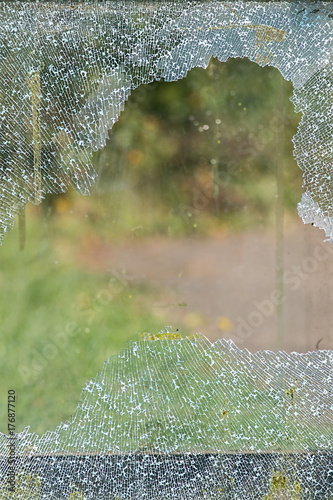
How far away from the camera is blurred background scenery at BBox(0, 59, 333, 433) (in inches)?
52.4

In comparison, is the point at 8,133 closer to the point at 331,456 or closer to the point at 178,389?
the point at 178,389

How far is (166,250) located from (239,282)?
24 centimetres

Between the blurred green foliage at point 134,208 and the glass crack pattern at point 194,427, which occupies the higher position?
the blurred green foliage at point 134,208

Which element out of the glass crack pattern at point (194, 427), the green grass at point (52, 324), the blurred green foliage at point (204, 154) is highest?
the blurred green foliage at point (204, 154)

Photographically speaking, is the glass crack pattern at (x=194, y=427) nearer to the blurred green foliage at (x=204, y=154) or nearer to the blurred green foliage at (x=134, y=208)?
the blurred green foliage at (x=134, y=208)

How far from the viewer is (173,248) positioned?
135cm

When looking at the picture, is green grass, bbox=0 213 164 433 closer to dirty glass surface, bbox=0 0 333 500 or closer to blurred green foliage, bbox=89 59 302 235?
dirty glass surface, bbox=0 0 333 500

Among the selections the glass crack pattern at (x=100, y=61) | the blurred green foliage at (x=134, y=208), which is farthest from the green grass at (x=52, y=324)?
the glass crack pattern at (x=100, y=61)

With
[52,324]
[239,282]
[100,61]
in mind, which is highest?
[100,61]

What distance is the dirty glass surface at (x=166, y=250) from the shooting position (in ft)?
4.23

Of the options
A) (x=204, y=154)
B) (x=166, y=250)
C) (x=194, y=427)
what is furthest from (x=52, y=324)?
(x=204, y=154)

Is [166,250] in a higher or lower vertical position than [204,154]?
lower

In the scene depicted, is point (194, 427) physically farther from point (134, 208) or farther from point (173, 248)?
point (134, 208)

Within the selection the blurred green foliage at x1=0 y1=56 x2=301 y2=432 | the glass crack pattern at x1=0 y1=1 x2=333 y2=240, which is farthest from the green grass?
the glass crack pattern at x1=0 y1=1 x2=333 y2=240
